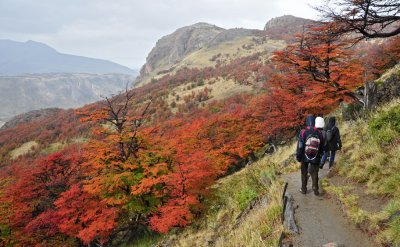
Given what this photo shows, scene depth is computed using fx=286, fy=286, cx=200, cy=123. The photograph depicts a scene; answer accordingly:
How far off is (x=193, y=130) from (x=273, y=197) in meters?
18.4

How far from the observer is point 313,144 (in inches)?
233

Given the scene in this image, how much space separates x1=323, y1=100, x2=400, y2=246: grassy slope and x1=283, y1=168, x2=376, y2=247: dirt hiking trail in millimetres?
177

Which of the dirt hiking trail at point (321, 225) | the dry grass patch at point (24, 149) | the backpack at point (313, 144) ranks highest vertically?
the backpack at point (313, 144)

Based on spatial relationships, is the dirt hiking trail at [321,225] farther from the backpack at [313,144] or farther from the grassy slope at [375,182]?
the backpack at [313,144]

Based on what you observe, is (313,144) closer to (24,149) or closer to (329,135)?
(329,135)

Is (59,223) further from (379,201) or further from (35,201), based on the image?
(379,201)

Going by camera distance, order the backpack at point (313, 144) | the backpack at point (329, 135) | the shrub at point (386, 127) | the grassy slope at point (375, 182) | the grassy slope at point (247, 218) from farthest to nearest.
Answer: the backpack at point (329, 135) → the shrub at point (386, 127) → the backpack at point (313, 144) → the grassy slope at point (247, 218) → the grassy slope at point (375, 182)

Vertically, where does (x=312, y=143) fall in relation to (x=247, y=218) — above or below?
above

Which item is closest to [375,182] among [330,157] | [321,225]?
[321,225]

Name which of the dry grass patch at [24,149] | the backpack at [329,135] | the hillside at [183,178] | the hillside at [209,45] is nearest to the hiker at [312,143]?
the hillside at [183,178]

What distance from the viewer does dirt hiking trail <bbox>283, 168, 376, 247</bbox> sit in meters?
4.42

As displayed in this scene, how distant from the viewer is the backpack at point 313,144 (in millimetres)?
5914

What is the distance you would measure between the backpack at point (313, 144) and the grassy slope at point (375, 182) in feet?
3.31

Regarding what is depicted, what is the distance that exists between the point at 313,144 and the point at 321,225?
5.43 feet
